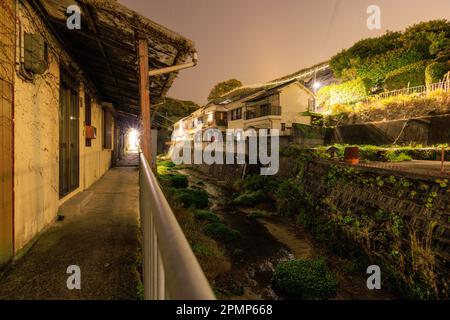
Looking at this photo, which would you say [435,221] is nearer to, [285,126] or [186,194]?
[186,194]

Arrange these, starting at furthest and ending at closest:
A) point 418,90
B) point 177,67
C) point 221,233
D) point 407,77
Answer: point 407,77, point 418,90, point 221,233, point 177,67

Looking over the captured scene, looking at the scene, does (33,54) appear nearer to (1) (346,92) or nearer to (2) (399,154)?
(2) (399,154)

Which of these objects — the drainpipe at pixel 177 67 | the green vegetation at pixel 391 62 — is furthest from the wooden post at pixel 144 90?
the green vegetation at pixel 391 62

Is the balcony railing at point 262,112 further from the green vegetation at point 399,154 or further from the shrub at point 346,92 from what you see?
the green vegetation at point 399,154

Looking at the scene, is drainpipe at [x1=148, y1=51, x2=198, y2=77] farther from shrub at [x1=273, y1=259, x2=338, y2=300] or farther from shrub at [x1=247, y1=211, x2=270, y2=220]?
shrub at [x1=247, y1=211, x2=270, y2=220]

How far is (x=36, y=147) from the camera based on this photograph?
4.46m

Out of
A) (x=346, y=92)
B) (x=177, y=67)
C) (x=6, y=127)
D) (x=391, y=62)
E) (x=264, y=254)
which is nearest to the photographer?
(x=6, y=127)

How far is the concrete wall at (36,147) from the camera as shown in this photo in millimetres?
3814

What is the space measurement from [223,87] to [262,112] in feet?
94.6

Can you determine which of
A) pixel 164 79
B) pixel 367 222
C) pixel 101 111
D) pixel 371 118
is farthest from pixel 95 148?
pixel 371 118

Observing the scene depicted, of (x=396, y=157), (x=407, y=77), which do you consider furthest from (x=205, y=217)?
(x=407, y=77)

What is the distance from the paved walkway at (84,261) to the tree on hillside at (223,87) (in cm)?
5577

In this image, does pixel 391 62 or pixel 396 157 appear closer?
pixel 396 157

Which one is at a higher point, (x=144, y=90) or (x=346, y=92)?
(x=346, y=92)
